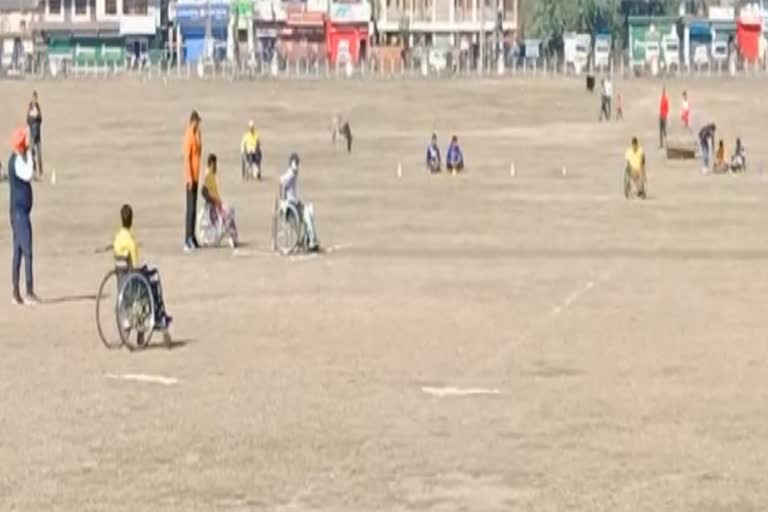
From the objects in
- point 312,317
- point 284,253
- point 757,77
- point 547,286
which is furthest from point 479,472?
point 757,77

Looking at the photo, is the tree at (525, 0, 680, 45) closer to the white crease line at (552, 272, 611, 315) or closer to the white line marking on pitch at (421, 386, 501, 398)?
the white crease line at (552, 272, 611, 315)

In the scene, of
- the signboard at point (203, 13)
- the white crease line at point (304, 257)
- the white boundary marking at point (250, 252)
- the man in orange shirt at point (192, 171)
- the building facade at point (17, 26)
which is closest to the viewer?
the white crease line at point (304, 257)

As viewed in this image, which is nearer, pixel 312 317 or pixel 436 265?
pixel 312 317

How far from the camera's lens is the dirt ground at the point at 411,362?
1172 centimetres

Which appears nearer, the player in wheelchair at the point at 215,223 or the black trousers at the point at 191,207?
the black trousers at the point at 191,207

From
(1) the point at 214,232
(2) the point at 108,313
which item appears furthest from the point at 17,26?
(2) the point at 108,313

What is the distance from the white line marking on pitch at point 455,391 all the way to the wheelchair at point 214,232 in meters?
13.9

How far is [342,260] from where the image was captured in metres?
26.6

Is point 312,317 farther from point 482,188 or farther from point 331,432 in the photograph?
point 482,188

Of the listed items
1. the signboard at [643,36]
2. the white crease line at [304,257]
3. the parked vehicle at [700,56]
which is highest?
the signboard at [643,36]

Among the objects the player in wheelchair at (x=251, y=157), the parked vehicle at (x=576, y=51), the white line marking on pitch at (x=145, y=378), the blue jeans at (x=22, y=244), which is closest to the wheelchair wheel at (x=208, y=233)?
the blue jeans at (x=22, y=244)

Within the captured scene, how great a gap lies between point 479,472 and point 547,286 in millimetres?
11337

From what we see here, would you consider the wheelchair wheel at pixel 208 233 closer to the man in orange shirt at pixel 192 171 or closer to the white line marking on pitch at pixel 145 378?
the man in orange shirt at pixel 192 171

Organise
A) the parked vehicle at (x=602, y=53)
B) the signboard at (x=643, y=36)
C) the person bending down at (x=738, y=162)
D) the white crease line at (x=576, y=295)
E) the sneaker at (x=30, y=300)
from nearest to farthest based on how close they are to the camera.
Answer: the white crease line at (x=576, y=295) < the sneaker at (x=30, y=300) < the person bending down at (x=738, y=162) < the parked vehicle at (x=602, y=53) < the signboard at (x=643, y=36)
